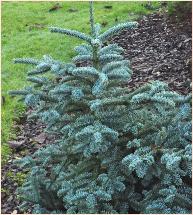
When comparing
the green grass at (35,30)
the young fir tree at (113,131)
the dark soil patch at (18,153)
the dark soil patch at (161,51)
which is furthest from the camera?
the green grass at (35,30)

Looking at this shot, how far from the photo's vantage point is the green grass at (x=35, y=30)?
7.22m

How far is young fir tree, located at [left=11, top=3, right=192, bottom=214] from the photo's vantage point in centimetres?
349

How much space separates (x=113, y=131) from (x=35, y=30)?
6.49 meters

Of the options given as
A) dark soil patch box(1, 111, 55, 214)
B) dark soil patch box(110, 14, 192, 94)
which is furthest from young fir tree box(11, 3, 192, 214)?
dark soil patch box(110, 14, 192, 94)

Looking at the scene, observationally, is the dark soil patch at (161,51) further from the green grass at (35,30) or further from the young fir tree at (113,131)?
the young fir tree at (113,131)

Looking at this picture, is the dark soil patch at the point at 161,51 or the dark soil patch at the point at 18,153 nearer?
the dark soil patch at the point at 18,153

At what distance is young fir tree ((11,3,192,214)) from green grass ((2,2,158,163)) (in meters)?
2.43

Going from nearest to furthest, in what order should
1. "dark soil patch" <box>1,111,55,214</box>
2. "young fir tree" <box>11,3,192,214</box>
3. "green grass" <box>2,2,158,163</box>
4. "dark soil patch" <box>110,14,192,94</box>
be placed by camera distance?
"young fir tree" <box>11,3,192,214</box>
"dark soil patch" <box>1,111,55,214</box>
"dark soil patch" <box>110,14,192,94</box>
"green grass" <box>2,2,158,163</box>

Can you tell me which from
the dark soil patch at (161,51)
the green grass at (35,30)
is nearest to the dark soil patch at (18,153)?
the green grass at (35,30)

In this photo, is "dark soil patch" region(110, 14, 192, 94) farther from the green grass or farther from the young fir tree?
the young fir tree

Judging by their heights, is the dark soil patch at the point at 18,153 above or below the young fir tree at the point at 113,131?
below

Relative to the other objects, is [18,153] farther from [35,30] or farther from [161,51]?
[35,30]

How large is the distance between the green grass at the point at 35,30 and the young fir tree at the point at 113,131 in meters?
2.43

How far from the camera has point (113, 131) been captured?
3502mm
